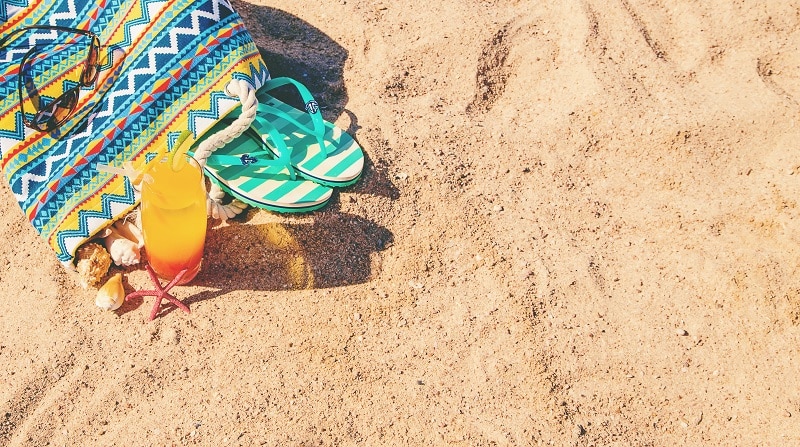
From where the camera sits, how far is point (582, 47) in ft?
8.34

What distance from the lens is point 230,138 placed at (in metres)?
1.94

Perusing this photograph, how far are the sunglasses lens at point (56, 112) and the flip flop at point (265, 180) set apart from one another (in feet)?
1.26

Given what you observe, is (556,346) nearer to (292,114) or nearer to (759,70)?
(292,114)

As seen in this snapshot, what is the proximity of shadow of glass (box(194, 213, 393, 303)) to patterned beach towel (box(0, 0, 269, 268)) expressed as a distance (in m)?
0.31

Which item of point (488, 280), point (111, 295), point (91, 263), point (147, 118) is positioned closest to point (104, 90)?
point (147, 118)

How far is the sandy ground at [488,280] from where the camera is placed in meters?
1.71

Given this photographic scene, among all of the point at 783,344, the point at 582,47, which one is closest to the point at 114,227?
the point at 582,47

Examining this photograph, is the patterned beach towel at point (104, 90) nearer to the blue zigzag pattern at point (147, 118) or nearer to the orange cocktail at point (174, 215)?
the blue zigzag pattern at point (147, 118)

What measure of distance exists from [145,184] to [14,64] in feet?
2.37

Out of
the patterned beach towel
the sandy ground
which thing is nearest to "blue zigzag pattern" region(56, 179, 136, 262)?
the patterned beach towel

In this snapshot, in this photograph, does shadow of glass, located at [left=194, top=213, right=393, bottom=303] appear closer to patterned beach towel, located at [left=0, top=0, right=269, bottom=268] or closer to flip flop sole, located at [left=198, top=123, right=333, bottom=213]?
flip flop sole, located at [left=198, top=123, right=333, bottom=213]

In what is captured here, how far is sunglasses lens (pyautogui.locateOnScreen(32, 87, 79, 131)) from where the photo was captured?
1.99 metres

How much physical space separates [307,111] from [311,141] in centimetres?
10

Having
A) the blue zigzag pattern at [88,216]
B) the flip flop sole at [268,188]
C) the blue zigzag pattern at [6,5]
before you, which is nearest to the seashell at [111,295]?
the blue zigzag pattern at [88,216]
